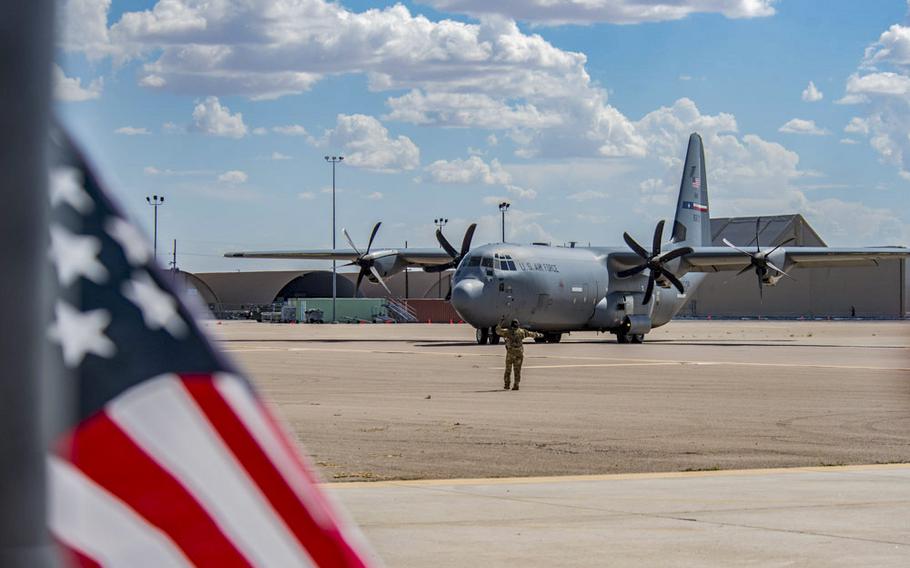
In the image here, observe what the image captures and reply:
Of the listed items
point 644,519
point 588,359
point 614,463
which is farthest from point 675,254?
point 644,519

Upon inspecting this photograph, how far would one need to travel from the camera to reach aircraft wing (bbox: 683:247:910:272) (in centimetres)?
4866

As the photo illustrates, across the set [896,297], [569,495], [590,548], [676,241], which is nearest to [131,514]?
[590,548]

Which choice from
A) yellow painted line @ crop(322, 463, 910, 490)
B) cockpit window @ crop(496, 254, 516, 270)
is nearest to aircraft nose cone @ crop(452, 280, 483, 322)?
cockpit window @ crop(496, 254, 516, 270)

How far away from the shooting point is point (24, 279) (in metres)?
1.33

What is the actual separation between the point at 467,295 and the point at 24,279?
40462mm

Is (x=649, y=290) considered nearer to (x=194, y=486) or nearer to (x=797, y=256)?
(x=797, y=256)

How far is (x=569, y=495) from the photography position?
34.4 feet

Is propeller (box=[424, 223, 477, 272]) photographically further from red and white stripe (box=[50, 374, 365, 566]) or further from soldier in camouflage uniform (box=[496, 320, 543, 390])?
red and white stripe (box=[50, 374, 365, 566])

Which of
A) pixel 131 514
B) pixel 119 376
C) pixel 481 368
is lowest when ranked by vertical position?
pixel 481 368

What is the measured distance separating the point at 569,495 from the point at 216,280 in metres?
108

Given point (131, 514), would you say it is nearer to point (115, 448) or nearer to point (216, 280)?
point (115, 448)

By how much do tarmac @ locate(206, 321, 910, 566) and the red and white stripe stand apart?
5.6 inches

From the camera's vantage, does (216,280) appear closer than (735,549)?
No

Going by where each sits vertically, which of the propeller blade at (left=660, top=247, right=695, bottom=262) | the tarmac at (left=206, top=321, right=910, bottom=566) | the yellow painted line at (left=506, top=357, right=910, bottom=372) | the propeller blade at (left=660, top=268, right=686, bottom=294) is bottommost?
the yellow painted line at (left=506, top=357, right=910, bottom=372)
